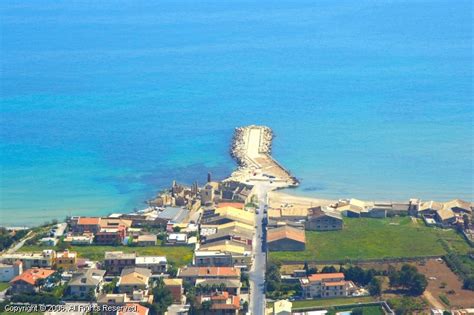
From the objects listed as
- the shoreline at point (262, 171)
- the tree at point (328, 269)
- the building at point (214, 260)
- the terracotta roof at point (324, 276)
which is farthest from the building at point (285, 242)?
the shoreline at point (262, 171)

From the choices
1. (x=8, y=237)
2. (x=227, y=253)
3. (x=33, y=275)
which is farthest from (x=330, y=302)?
(x=8, y=237)

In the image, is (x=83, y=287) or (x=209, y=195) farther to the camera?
(x=209, y=195)

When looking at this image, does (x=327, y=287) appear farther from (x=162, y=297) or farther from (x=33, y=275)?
(x=33, y=275)

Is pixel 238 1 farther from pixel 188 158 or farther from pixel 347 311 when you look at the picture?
pixel 347 311

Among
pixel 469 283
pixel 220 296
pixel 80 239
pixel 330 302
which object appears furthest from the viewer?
pixel 80 239

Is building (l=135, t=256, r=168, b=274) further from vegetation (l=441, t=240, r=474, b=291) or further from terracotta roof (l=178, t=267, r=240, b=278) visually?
vegetation (l=441, t=240, r=474, b=291)

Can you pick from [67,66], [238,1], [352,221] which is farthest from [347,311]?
[238,1]

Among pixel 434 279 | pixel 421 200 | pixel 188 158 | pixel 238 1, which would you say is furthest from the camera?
pixel 238 1
